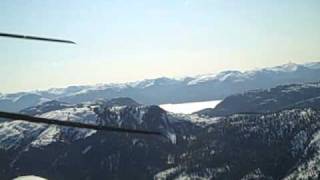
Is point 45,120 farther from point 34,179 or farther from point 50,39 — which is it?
point 34,179

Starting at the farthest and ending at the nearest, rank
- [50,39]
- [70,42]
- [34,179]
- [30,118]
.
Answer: [34,179], [70,42], [50,39], [30,118]

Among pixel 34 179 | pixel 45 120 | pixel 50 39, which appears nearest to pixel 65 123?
pixel 45 120

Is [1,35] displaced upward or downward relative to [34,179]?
upward

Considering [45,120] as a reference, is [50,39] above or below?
above

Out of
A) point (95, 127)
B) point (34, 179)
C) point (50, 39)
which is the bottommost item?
point (34, 179)

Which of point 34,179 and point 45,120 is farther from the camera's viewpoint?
point 34,179

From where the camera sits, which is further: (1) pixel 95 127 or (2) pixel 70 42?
(2) pixel 70 42

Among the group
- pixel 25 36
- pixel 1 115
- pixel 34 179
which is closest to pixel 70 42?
pixel 25 36

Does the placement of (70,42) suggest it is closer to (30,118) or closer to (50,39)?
(50,39)

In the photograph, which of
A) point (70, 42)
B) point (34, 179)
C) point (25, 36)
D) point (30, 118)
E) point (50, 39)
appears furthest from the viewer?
point (34, 179)
